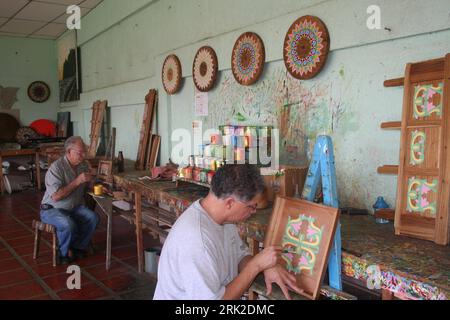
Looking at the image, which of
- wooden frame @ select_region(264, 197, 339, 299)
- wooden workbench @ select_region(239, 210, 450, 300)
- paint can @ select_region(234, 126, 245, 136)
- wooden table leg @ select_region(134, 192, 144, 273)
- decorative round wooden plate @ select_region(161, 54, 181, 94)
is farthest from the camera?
decorative round wooden plate @ select_region(161, 54, 181, 94)

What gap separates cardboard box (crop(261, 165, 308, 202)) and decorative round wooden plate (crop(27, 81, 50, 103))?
333 inches

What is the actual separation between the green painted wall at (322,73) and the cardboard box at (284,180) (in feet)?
0.96

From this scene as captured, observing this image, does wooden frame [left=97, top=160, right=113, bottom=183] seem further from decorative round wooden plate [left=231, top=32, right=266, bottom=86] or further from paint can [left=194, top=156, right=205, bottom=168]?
decorative round wooden plate [left=231, top=32, right=266, bottom=86]

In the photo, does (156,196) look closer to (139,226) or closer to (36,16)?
(139,226)

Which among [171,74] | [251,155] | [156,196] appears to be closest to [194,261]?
[251,155]

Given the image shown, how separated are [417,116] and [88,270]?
328 cm

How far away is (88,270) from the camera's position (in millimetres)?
3861

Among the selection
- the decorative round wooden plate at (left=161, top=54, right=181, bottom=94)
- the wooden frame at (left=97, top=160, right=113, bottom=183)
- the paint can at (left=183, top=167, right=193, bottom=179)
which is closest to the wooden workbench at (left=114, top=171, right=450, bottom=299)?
the paint can at (left=183, top=167, right=193, bottom=179)

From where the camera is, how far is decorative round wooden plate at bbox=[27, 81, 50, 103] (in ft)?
30.8

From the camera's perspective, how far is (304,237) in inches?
71.9

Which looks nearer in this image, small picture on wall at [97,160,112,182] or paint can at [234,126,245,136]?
paint can at [234,126,245,136]

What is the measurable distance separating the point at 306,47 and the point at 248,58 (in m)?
0.69

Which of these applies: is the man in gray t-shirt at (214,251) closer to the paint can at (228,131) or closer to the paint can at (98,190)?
the paint can at (228,131)
